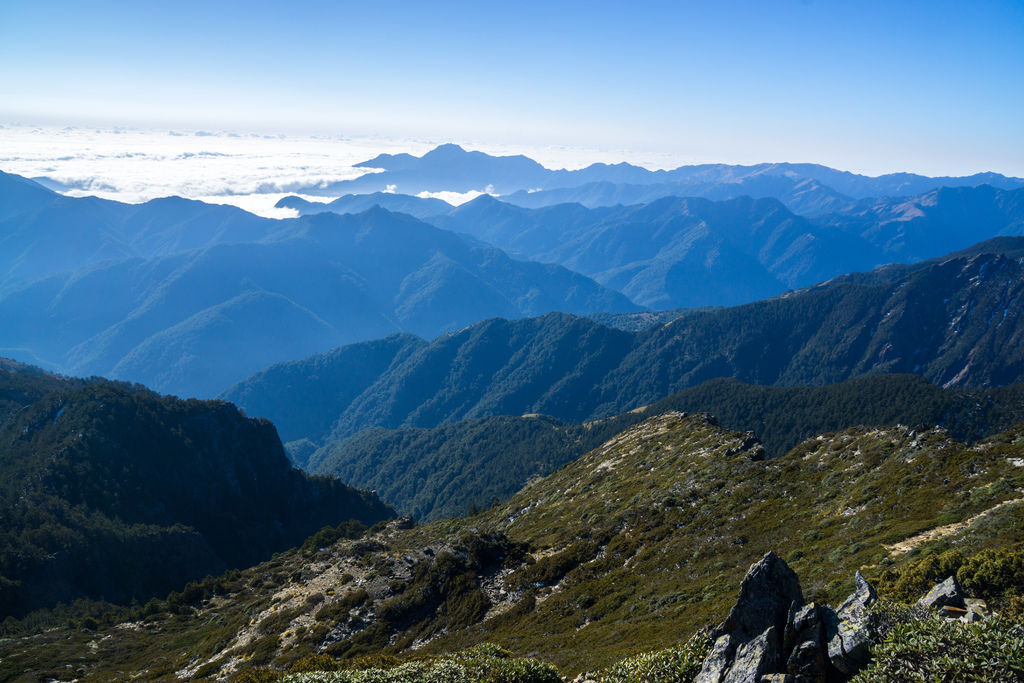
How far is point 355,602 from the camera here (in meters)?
60.2

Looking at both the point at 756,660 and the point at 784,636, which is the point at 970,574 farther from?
the point at 756,660

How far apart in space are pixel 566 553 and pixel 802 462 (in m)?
31.9

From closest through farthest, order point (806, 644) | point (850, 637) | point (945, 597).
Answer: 1. point (850, 637)
2. point (806, 644)
3. point (945, 597)

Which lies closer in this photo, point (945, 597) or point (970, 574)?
point (945, 597)

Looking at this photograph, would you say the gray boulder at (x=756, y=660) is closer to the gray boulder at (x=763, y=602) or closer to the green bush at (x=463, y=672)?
the gray boulder at (x=763, y=602)

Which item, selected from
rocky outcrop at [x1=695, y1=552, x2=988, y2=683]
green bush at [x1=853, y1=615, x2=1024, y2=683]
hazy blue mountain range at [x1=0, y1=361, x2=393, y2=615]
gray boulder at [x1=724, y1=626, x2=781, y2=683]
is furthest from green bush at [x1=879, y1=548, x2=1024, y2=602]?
hazy blue mountain range at [x1=0, y1=361, x2=393, y2=615]

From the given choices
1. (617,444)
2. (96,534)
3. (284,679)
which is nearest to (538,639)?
(284,679)

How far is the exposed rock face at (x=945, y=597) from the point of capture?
20234 millimetres

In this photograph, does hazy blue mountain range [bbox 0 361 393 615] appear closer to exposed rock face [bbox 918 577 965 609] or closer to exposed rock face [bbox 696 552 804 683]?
exposed rock face [bbox 696 552 804 683]

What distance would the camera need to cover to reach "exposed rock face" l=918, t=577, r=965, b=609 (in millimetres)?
20234

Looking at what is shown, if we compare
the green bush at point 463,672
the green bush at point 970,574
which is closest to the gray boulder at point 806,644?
the green bush at point 970,574

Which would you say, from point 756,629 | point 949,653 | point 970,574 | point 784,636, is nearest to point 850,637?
point 784,636

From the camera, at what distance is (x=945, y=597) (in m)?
20.5

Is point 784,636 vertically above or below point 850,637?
below
